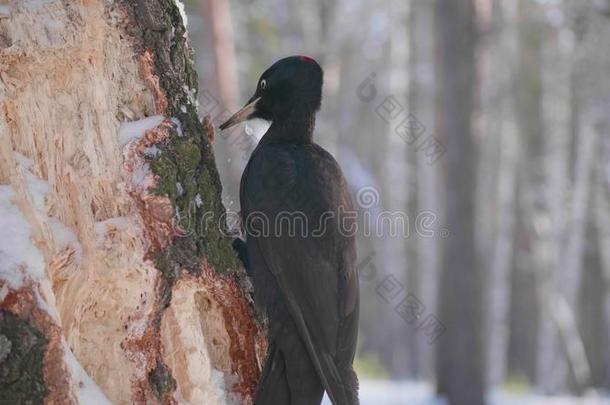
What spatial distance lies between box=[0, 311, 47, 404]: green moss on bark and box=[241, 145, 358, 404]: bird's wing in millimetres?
1165

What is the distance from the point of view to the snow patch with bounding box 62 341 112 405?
2.66 meters

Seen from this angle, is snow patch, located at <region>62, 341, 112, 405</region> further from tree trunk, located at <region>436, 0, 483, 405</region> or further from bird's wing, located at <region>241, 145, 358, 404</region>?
tree trunk, located at <region>436, 0, 483, 405</region>

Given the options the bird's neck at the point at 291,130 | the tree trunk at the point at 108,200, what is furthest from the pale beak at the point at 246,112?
the tree trunk at the point at 108,200

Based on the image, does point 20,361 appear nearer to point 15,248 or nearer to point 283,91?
point 15,248

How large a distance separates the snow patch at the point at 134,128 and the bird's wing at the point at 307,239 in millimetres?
805

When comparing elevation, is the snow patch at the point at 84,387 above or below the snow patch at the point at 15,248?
below

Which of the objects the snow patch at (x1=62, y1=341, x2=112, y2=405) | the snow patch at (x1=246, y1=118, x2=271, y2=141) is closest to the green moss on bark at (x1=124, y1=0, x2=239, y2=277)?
the snow patch at (x1=62, y1=341, x2=112, y2=405)

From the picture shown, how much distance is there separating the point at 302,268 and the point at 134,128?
3.15 ft

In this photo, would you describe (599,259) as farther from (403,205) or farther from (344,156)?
(344,156)

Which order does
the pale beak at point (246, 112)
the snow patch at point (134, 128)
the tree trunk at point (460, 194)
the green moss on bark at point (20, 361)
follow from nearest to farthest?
1. the green moss on bark at point (20, 361)
2. the snow patch at point (134, 128)
3. the pale beak at point (246, 112)
4. the tree trunk at point (460, 194)

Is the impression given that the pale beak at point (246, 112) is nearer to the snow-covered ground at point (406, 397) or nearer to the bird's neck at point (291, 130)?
the bird's neck at point (291, 130)

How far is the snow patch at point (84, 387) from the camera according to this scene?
8.73 ft

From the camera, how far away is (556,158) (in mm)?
24062

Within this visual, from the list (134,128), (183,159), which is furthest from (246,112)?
(134,128)
